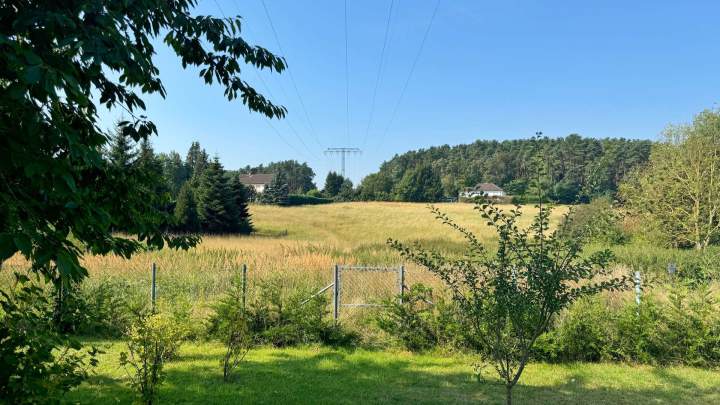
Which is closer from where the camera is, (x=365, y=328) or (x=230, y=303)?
(x=230, y=303)

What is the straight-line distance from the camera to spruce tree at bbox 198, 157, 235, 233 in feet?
106

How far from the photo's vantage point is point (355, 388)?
5887 millimetres

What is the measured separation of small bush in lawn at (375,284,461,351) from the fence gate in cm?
27

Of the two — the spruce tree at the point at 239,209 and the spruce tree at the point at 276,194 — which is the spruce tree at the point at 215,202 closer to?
the spruce tree at the point at 239,209

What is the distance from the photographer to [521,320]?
382cm

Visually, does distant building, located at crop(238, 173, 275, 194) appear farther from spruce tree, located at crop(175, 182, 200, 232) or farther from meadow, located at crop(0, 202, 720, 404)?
meadow, located at crop(0, 202, 720, 404)

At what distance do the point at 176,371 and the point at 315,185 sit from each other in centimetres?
12463

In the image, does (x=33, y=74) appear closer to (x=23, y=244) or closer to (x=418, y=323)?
(x=23, y=244)

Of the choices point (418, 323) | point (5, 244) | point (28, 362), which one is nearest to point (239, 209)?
point (418, 323)

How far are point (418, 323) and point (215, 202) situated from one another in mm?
27569

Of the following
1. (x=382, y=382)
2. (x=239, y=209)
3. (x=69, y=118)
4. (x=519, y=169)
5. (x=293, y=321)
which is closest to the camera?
(x=69, y=118)

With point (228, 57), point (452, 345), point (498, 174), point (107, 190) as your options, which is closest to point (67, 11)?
point (107, 190)

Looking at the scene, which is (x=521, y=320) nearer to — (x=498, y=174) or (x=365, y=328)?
(x=365, y=328)

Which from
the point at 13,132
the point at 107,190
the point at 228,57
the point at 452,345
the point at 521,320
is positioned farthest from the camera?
the point at 452,345
